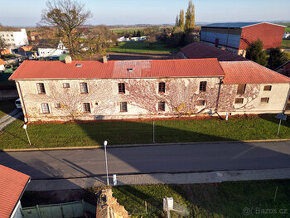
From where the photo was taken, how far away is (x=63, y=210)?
554 inches

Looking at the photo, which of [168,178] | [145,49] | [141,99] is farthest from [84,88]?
[145,49]

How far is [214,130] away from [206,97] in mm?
4846

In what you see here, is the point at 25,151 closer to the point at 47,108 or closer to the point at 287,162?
the point at 47,108

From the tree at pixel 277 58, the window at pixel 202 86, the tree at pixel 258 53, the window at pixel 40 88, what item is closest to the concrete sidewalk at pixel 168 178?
the window at pixel 202 86

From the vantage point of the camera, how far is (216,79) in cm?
2667

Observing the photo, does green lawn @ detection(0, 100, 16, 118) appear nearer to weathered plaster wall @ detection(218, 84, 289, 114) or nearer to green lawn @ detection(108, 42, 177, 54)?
weathered plaster wall @ detection(218, 84, 289, 114)

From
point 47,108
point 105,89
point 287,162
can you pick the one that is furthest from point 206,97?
point 47,108

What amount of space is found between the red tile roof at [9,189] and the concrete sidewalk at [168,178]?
3784 millimetres

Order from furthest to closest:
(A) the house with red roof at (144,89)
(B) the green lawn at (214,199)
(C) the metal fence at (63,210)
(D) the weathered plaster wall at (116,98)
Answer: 1. (D) the weathered plaster wall at (116,98)
2. (A) the house with red roof at (144,89)
3. (B) the green lawn at (214,199)
4. (C) the metal fence at (63,210)

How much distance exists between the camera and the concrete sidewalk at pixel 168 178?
56.7ft

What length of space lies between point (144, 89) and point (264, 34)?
44655 millimetres

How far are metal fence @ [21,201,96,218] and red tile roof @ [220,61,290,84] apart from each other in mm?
21452

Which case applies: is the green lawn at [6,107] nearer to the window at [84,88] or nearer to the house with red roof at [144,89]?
the house with red roof at [144,89]

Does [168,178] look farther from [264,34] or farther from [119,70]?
[264,34]
